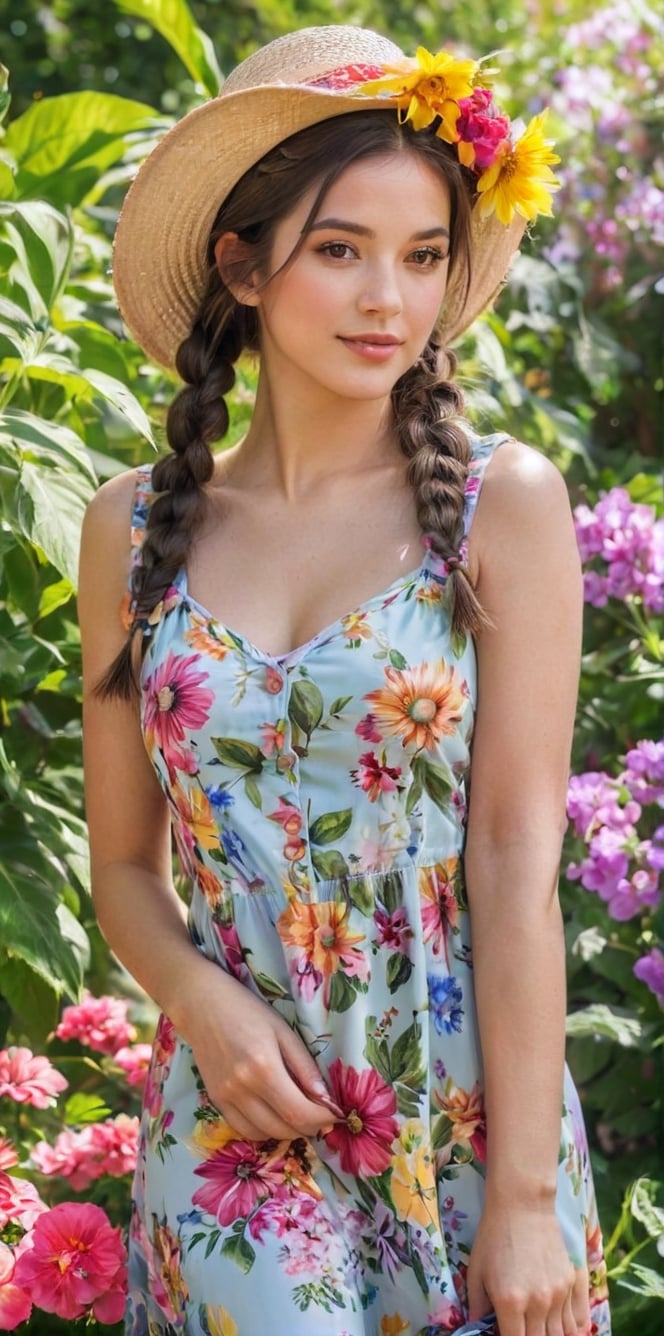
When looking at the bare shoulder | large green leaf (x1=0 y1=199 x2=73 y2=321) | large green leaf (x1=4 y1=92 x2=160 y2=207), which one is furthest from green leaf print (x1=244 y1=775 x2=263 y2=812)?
large green leaf (x1=4 y1=92 x2=160 y2=207)

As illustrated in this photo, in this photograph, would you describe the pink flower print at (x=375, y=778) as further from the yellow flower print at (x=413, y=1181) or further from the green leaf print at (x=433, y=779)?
the yellow flower print at (x=413, y=1181)

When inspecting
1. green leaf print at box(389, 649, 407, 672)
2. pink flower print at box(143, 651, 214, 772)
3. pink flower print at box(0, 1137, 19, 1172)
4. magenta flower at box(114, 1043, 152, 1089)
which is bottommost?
magenta flower at box(114, 1043, 152, 1089)

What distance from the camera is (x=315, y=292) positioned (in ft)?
6.48

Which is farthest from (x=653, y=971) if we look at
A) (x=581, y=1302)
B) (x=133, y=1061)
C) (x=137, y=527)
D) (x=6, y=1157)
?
(x=137, y=527)

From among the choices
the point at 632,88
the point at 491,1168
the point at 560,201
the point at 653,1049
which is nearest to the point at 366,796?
the point at 491,1168

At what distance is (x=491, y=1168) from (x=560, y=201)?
2807 millimetres

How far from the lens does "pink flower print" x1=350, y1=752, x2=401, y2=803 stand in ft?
6.29

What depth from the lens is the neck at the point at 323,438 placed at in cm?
213

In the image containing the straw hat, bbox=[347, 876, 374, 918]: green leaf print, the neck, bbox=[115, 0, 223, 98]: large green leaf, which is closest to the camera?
bbox=[347, 876, 374, 918]: green leaf print

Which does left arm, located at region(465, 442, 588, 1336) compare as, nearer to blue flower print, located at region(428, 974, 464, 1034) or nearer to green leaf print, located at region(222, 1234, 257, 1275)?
blue flower print, located at region(428, 974, 464, 1034)

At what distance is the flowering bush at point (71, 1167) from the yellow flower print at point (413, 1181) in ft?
1.77

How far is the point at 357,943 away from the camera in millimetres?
1917

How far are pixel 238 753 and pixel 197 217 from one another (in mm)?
720

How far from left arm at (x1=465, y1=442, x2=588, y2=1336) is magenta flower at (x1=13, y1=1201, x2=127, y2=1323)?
59 centimetres
